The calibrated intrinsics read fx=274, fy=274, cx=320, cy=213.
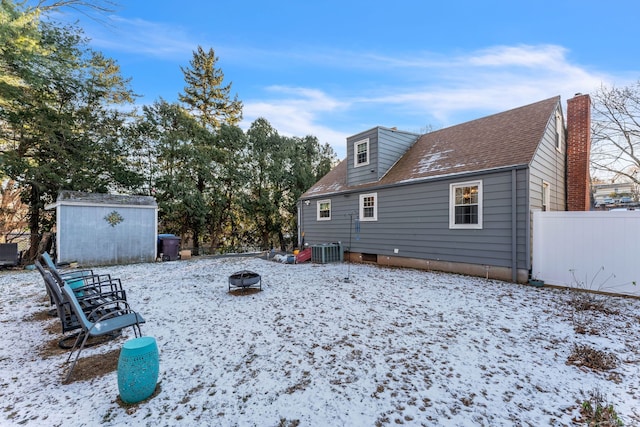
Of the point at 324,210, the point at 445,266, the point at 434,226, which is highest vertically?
the point at 324,210

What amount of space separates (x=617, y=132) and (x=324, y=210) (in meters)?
15.2

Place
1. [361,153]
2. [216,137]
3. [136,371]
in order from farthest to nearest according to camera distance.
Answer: [216,137] → [361,153] → [136,371]

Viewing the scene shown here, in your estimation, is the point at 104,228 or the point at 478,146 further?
the point at 104,228

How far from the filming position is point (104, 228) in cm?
1079

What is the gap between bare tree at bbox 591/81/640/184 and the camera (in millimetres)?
12914

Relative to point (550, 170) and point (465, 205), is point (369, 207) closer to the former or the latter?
point (465, 205)

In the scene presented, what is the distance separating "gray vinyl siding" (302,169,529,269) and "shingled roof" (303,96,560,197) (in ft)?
1.27

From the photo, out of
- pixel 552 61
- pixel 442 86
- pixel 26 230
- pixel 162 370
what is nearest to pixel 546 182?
pixel 552 61

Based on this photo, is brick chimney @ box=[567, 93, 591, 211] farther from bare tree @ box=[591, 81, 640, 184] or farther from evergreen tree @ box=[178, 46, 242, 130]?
evergreen tree @ box=[178, 46, 242, 130]

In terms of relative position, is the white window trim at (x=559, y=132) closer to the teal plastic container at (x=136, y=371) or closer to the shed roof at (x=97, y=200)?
the teal plastic container at (x=136, y=371)

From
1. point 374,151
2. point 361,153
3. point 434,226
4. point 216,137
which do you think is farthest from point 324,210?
point 216,137

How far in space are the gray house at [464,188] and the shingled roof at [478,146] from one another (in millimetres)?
34

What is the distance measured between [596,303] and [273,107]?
16.8 m

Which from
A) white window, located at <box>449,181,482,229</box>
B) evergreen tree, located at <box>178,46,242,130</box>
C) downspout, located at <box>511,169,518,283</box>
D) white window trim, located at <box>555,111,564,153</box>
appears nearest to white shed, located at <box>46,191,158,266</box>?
evergreen tree, located at <box>178,46,242,130</box>
